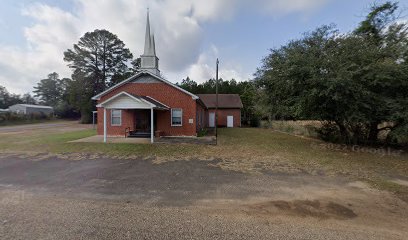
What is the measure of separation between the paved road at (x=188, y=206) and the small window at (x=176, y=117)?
9.76 meters

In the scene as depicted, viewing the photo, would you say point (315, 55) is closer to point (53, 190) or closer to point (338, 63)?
point (338, 63)

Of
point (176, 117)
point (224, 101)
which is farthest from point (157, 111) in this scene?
point (224, 101)

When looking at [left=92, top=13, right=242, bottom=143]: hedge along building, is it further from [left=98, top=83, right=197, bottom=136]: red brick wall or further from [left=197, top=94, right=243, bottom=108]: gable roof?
[left=197, top=94, right=243, bottom=108]: gable roof

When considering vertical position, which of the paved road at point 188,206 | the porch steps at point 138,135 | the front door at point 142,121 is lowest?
the paved road at point 188,206

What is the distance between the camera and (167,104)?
56.4 feet

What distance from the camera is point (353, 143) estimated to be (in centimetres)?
1352

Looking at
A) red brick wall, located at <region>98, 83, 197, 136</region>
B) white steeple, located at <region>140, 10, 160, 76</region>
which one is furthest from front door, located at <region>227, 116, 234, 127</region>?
red brick wall, located at <region>98, 83, 197, 136</region>

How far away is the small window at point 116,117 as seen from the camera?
17.3 meters

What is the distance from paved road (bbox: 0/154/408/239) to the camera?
11.8 feet

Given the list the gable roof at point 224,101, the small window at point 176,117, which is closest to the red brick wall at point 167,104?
the small window at point 176,117

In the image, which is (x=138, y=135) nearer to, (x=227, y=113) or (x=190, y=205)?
(x=190, y=205)

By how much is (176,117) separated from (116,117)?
4760mm

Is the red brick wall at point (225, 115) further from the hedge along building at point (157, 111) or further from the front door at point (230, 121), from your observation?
the hedge along building at point (157, 111)

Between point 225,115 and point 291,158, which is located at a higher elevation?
point 225,115
